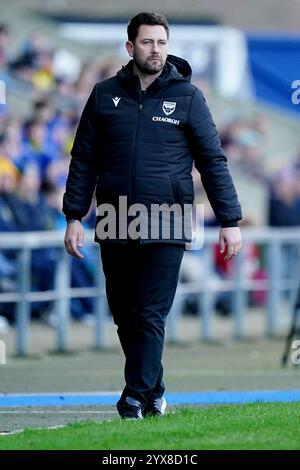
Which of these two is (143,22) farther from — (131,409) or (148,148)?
(131,409)

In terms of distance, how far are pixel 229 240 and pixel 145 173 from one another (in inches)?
22.8

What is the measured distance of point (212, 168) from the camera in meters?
8.68

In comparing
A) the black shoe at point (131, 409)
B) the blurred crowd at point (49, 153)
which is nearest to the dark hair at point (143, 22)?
the black shoe at point (131, 409)

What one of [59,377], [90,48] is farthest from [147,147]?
[90,48]

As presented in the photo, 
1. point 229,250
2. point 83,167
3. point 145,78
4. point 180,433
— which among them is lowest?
point 180,433

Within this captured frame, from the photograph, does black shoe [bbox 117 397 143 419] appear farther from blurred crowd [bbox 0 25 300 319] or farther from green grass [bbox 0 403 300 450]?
blurred crowd [bbox 0 25 300 319]

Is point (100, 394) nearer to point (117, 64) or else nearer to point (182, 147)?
point (182, 147)

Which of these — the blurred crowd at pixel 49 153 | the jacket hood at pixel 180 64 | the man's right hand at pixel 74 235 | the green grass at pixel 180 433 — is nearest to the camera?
the green grass at pixel 180 433

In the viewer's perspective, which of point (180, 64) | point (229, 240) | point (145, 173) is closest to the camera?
point (145, 173)

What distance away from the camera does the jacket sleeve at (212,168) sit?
28.4 ft

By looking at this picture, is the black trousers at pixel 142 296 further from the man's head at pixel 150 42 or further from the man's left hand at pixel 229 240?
the man's head at pixel 150 42

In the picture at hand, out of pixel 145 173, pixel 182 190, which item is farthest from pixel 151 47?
pixel 182 190

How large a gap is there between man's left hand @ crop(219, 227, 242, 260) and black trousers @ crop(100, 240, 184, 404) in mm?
244
